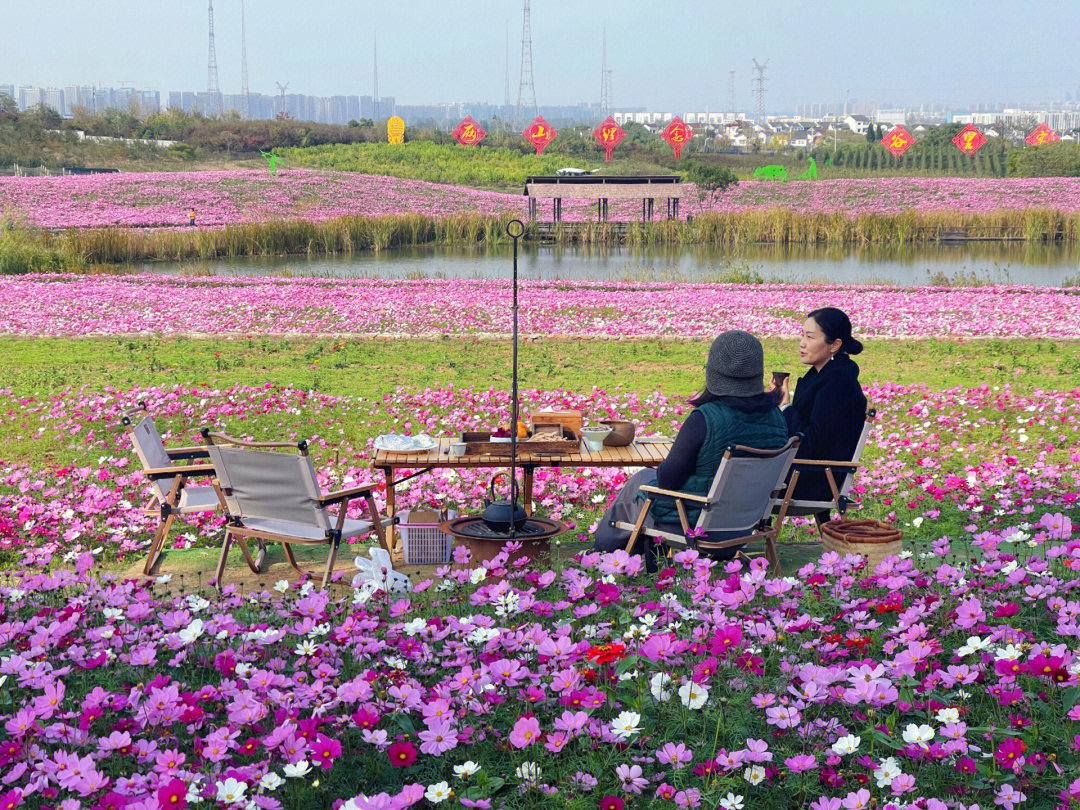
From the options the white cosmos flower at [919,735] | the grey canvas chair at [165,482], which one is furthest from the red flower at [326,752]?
the grey canvas chair at [165,482]

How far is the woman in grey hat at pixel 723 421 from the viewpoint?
5.06 m

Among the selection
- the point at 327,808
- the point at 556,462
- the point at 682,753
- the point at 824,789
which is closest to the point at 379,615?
the point at 327,808

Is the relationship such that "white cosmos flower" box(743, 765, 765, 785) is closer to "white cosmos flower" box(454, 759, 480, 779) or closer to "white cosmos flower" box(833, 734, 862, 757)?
"white cosmos flower" box(833, 734, 862, 757)

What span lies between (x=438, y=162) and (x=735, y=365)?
198 ft

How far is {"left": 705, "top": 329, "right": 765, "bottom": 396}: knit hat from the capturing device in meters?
5.04

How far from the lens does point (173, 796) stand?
2.54 m

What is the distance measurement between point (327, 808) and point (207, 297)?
15949 millimetres

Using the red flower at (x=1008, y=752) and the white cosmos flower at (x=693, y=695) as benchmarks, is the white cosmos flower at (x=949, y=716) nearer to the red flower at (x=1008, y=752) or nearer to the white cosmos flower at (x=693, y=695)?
the red flower at (x=1008, y=752)

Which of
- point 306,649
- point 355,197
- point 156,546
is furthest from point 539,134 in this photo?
point 306,649

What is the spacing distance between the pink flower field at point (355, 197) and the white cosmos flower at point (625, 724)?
36.3 metres

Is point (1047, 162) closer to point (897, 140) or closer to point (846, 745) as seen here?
point (897, 140)

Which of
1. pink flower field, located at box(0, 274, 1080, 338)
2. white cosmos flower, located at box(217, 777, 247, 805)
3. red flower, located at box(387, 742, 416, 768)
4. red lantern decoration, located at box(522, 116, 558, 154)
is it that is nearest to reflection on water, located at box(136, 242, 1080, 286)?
pink flower field, located at box(0, 274, 1080, 338)

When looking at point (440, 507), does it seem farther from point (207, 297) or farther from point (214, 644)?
point (207, 297)

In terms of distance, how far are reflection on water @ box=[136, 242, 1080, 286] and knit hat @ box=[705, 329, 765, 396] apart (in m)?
17.4
